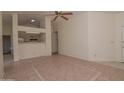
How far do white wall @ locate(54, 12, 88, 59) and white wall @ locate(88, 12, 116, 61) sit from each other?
28 centimetres

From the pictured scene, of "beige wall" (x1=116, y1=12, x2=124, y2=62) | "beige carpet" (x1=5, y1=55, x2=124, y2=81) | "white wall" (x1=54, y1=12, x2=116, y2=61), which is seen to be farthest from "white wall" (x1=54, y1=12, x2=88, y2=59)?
"beige carpet" (x1=5, y1=55, x2=124, y2=81)

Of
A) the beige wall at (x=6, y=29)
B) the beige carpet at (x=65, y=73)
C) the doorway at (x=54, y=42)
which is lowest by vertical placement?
the beige carpet at (x=65, y=73)

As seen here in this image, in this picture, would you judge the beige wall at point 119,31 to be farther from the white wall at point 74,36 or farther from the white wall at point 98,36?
the white wall at point 74,36

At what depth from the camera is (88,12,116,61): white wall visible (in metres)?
7.25

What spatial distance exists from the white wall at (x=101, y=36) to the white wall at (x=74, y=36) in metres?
0.28

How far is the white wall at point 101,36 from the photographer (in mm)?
7254

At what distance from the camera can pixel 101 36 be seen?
734cm

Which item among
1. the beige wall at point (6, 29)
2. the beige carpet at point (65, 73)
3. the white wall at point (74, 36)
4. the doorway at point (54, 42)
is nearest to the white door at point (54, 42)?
the doorway at point (54, 42)

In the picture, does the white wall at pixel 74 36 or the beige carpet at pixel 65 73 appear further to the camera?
the white wall at pixel 74 36

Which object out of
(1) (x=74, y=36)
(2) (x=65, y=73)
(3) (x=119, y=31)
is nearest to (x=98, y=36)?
(3) (x=119, y=31)

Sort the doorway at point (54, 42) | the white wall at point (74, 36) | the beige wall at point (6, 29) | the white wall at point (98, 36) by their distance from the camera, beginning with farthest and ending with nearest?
the doorway at point (54, 42) < the beige wall at point (6, 29) < the white wall at point (74, 36) < the white wall at point (98, 36)

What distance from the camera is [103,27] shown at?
730 centimetres

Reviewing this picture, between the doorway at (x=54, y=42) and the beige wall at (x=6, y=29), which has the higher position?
the beige wall at (x=6, y=29)
